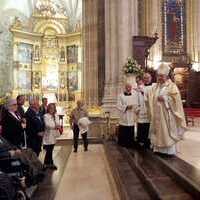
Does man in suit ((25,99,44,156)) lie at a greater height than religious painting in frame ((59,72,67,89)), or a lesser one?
lesser

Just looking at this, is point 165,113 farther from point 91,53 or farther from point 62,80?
point 62,80

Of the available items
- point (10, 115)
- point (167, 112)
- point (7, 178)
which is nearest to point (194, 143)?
point (167, 112)

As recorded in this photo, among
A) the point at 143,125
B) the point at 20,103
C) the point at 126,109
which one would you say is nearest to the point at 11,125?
the point at 20,103

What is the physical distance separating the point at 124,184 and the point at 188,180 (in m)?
1.10

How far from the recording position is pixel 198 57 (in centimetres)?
1992

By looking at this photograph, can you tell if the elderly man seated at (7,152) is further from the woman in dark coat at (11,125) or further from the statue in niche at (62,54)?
the statue in niche at (62,54)

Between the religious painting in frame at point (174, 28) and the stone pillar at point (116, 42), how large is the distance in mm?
5527

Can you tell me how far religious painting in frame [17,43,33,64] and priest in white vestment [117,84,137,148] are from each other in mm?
19225

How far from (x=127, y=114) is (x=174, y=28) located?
11.3 metres

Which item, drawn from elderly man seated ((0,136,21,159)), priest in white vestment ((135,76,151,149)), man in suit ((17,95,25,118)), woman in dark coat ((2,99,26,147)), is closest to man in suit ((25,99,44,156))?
man in suit ((17,95,25,118))

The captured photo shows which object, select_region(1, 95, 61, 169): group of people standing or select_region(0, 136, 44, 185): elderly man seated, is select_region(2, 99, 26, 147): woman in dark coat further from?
select_region(0, 136, 44, 185): elderly man seated

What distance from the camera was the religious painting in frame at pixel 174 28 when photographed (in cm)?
1995

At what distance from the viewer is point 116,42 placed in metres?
14.4

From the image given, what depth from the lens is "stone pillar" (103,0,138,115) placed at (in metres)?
14.1
